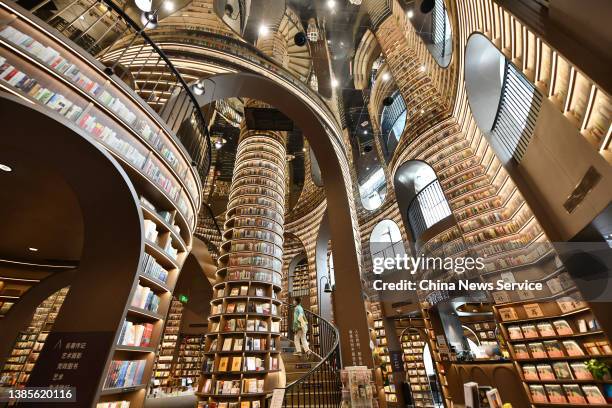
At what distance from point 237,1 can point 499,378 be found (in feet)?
47.1

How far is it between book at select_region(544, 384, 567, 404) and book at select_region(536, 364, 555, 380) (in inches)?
4.6

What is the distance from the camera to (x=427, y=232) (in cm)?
852

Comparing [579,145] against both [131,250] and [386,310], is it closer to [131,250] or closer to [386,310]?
[131,250]

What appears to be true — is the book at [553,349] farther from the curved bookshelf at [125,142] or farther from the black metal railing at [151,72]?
the black metal railing at [151,72]

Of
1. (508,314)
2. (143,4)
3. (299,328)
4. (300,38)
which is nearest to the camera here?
(143,4)

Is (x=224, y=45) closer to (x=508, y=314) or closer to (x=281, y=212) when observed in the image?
(x=281, y=212)

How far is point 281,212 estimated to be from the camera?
7016 mm

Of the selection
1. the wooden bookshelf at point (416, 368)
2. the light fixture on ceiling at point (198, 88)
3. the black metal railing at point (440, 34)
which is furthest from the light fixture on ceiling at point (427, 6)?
the wooden bookshelf at point (416, 368)

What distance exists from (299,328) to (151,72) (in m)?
5.73

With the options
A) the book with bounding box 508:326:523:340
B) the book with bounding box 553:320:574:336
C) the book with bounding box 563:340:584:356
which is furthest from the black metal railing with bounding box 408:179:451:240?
the book with bounding box 563:340:584:356

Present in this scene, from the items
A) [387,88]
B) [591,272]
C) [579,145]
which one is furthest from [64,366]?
[387,88]

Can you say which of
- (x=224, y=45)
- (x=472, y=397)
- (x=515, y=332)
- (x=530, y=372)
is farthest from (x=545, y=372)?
(x=224, y=45)

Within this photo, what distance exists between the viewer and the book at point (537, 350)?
4.63m

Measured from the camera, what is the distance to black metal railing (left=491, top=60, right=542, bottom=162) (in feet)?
13.9
